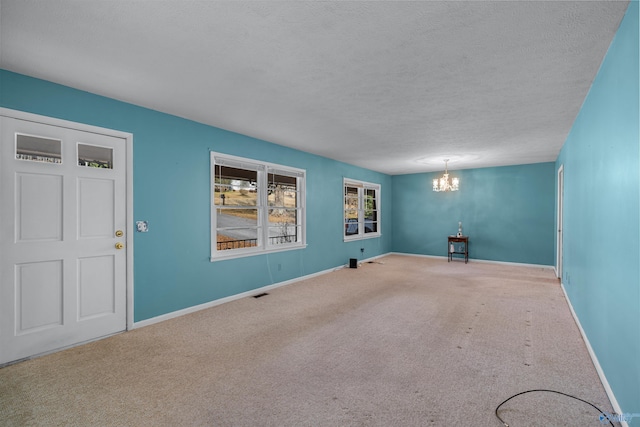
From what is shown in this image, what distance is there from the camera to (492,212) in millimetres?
7727

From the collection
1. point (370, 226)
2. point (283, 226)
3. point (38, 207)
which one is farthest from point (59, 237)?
point (370, 226)

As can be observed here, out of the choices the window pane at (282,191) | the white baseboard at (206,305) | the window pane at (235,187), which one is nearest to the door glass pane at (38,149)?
the window pane at (235,187)

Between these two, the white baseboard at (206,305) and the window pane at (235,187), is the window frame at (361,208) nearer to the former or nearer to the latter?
the white baseboard at (206,305)

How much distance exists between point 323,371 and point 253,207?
10.0 feet

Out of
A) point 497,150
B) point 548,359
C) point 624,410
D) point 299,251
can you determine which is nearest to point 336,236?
point 299,251

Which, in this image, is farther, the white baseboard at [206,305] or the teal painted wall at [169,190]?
the white baseboard at [206,305]

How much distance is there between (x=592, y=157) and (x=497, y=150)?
3.07 m

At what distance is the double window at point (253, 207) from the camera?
14.9 ft

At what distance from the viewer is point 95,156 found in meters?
3.20

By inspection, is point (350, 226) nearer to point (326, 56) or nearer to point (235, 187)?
point (235, 187)

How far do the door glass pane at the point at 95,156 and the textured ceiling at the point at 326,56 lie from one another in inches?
22.7

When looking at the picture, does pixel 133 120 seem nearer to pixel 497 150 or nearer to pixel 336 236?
pixel 336 236

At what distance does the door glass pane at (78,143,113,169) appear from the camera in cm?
311

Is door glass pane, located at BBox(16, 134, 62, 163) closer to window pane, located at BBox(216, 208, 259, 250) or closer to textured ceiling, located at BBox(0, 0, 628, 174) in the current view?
textured ceiling, located at BBox(0, 0, 628, 174)
